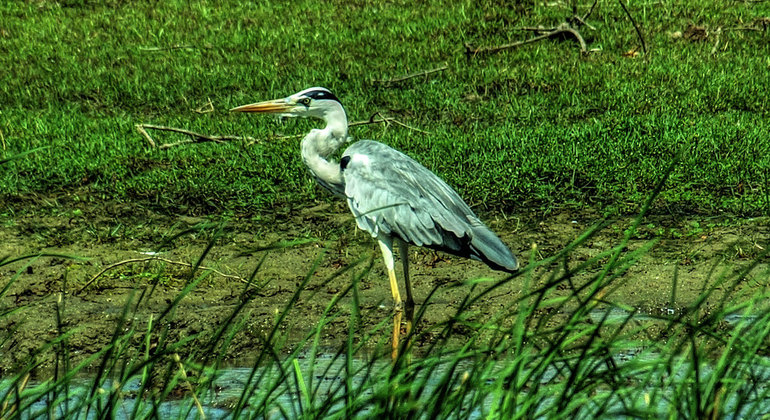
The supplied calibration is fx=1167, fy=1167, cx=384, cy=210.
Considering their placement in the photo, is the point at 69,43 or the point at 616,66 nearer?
the point at 616,66

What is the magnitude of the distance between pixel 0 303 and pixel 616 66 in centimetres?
559

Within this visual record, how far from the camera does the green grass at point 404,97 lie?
7.17 metres

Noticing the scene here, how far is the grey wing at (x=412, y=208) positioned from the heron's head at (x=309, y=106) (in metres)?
0.41

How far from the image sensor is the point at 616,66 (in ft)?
31.2

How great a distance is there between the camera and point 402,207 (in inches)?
221

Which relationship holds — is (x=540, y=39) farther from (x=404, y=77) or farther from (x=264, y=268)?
(x=264, y=268)

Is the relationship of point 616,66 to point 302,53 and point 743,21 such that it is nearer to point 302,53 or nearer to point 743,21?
point 743,21

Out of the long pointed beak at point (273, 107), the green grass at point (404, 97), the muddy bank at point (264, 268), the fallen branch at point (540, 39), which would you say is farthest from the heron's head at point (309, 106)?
the fallen branch at point (540, 39)

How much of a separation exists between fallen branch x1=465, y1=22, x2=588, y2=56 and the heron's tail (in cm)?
469

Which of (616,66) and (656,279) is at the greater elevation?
(616,66)

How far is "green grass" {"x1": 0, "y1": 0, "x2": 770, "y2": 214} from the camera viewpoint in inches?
282

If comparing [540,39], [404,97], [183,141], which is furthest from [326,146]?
[540,39]

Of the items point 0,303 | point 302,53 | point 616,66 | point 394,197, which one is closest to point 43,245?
point 0,303

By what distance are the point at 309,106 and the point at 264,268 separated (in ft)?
2.98
